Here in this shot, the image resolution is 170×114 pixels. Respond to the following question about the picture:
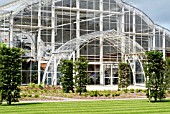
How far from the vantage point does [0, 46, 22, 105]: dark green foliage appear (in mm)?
22203

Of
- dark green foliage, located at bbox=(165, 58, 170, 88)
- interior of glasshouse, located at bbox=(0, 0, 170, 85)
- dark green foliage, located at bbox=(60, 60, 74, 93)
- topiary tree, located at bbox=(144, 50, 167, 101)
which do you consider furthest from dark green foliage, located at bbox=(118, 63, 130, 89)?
topiary tree, located at bbox=(144, 50, 167, 101)

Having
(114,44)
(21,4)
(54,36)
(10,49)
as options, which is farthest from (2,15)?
(10,49)

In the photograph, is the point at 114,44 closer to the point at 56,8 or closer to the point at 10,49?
the point at 56,8

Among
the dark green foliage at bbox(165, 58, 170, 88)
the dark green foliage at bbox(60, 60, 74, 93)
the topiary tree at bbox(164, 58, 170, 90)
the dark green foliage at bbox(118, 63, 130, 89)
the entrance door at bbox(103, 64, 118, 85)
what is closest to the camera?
the topiary tree at bbox(164, 58, 170, 90)

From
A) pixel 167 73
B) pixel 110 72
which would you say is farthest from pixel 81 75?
pixel 110 72

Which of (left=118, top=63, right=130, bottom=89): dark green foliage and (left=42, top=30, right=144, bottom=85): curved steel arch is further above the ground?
(left=42, top=30, right=144, bottom=85): curved steel arch

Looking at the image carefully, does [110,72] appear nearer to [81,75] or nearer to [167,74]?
[81,75]

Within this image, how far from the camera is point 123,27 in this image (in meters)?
49.8

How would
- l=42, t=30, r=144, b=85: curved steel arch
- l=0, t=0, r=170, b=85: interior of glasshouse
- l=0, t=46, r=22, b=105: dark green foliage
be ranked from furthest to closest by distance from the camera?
l=0, t=0, r=170, b=85: interior of glasshouse
l=42, t=30, r=144, b=85: curved steel arch
l=0, t=46, r=22, b=105: dark green foliage

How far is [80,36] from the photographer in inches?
1820

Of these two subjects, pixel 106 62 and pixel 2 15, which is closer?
pixel 2 15

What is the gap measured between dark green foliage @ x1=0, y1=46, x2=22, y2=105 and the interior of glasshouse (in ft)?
60.1

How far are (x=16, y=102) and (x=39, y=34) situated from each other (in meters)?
21.9

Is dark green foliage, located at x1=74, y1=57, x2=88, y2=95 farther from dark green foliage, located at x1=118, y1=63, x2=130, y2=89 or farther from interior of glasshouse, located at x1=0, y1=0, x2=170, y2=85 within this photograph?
interior of glasshouse, located at x1=0, y1=0, x2=170, y2=85
